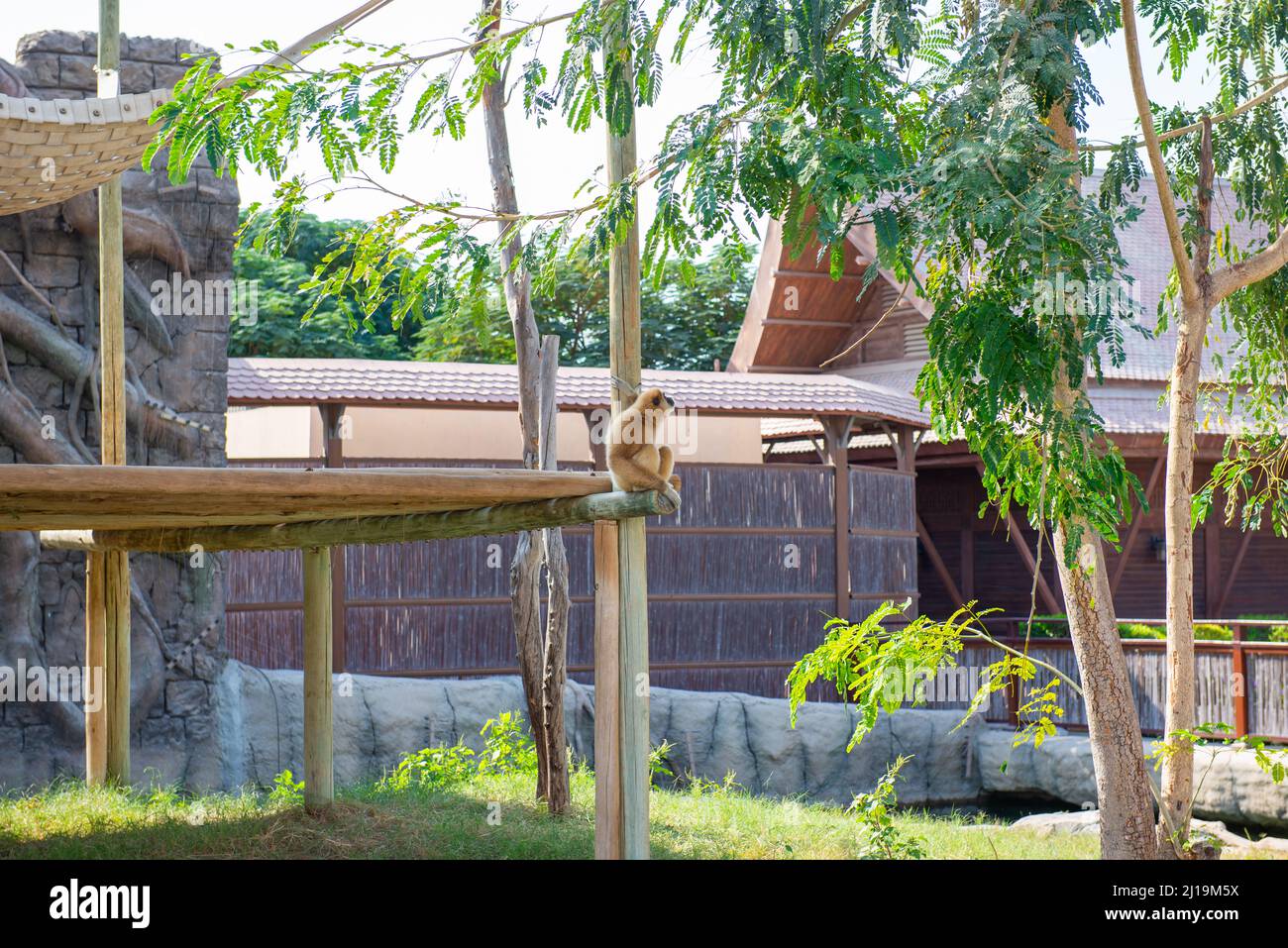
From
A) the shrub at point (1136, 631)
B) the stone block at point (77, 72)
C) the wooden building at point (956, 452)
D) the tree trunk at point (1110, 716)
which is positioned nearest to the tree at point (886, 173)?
the tree trunk at point (1110, 716)

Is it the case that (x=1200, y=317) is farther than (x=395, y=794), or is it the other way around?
(x=395, y=794)

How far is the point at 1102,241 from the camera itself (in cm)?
555

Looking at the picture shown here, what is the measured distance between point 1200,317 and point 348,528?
4.90 metres

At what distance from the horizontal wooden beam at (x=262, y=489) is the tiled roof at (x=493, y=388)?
206 inches

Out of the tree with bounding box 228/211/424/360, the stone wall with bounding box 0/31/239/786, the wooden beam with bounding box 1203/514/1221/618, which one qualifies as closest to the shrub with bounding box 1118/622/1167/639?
the wooden beam with bounding box 1203/514/1221/618

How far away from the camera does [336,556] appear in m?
11.6

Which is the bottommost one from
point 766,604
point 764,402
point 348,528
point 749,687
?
point 749,687

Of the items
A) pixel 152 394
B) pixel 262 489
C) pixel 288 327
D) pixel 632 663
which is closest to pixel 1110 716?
pixel 632 663

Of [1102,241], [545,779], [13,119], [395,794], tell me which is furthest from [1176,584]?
[13,119]

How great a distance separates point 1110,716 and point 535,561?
3861 mm

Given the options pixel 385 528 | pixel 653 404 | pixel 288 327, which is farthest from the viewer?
pixel 288 327

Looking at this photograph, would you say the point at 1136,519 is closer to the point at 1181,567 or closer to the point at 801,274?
the point at 801,274

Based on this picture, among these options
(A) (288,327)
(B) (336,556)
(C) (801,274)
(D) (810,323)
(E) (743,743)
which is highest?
(A) (288,327)
